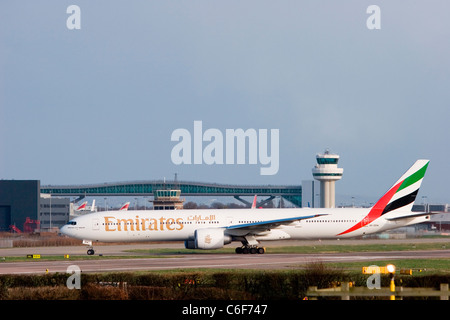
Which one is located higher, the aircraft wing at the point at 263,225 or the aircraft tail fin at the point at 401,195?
the aircraft tail fin at the point at 401,195

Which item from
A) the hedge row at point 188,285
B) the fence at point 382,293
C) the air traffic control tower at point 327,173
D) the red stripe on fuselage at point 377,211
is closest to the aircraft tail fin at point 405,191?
the red stripe on fuselage at point 377,211

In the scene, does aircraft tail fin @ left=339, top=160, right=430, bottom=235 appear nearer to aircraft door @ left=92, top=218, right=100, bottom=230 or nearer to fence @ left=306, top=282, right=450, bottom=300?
aircraft door @ left=92, top=218, right=100, bottom=230

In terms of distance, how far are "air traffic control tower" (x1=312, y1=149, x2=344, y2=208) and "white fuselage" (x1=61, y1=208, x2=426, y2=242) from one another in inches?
2274

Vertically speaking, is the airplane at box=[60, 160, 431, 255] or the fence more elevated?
the fence

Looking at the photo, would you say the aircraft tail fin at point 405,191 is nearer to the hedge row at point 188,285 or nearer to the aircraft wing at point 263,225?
the aircraft wing at point 263,225

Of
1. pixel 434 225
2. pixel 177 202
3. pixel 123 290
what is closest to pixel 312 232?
pixel 123 290

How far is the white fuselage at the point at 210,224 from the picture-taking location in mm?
57938

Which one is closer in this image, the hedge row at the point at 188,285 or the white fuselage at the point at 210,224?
the hedge row at the point at 188,285

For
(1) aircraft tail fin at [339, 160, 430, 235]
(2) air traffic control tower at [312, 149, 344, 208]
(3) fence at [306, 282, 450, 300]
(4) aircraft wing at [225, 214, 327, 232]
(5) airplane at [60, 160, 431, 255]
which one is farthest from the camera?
(2) air traffic control tower at [312, 149, 344, 208]

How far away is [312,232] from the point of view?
59562mm

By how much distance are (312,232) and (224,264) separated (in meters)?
16.5

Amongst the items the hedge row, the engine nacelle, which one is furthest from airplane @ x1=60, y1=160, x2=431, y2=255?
the hedge row

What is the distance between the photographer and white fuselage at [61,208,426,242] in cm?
5794
